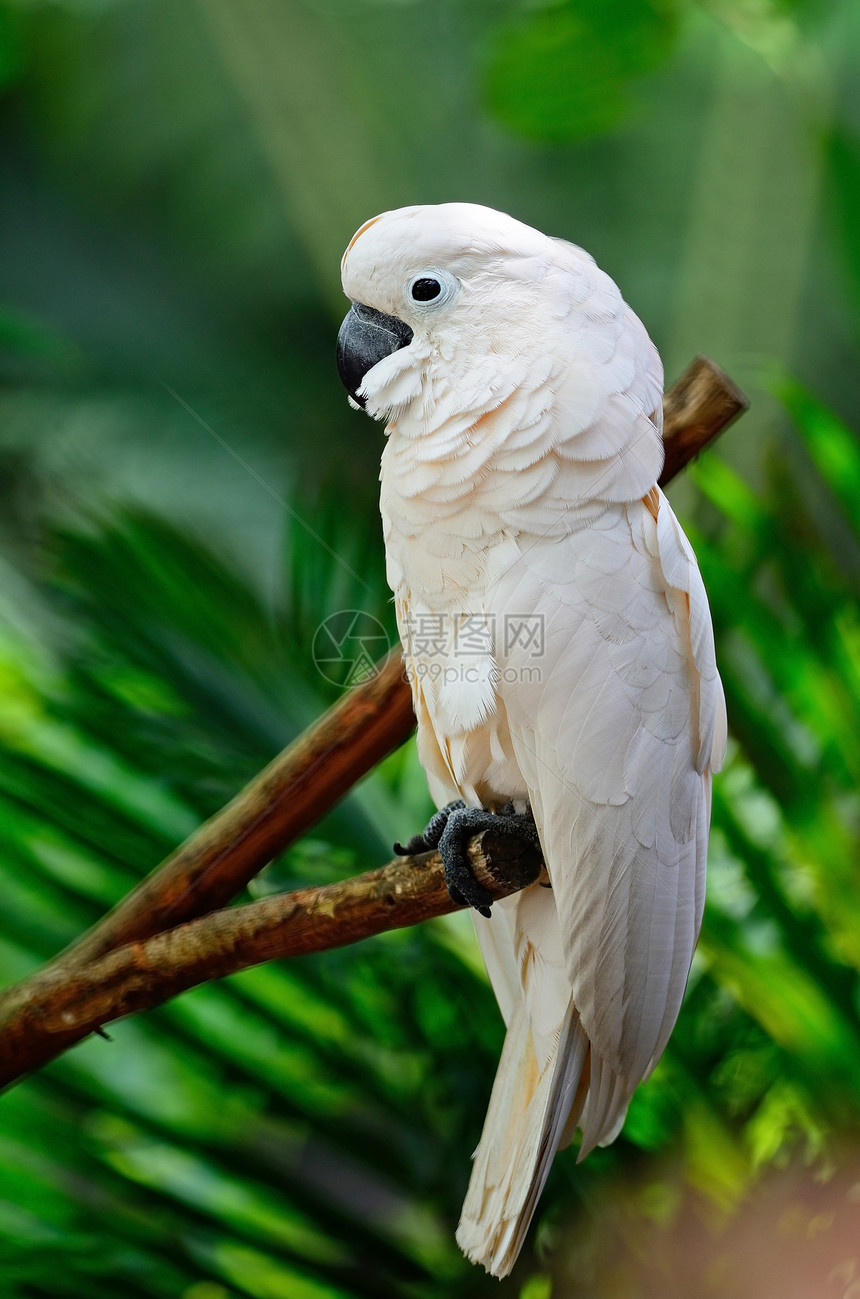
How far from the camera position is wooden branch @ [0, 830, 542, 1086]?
838 millimetres

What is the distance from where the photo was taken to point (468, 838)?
83 cm

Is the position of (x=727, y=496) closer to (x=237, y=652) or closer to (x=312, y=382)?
(x=237, y=652)

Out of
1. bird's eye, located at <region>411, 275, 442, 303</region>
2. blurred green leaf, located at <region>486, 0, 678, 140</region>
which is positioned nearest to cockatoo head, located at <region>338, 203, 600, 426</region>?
bird's eye, located at <region>411, 275, 442, 303</region>

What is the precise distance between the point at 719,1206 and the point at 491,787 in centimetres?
72

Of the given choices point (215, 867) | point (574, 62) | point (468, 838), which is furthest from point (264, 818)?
point (574, 62)

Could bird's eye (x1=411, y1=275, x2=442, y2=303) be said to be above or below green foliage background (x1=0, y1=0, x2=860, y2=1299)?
above

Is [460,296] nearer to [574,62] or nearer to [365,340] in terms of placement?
[365,340]

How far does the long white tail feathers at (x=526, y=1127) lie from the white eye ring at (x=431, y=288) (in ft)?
2.12

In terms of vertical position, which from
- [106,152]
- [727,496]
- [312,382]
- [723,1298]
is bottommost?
[723,1298]

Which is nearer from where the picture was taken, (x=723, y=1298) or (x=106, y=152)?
(x=723, y=1298)

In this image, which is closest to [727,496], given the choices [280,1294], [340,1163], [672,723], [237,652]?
[672,723]

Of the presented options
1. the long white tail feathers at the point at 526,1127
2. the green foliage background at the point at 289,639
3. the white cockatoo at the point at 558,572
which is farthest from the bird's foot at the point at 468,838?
the green foliage background at the point at 289,639

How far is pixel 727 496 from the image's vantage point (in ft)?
4.03

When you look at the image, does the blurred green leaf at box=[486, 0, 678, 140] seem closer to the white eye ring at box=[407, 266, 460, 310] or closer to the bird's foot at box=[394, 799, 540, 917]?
the white eye ring at box=[407, 266, 460, 310]
